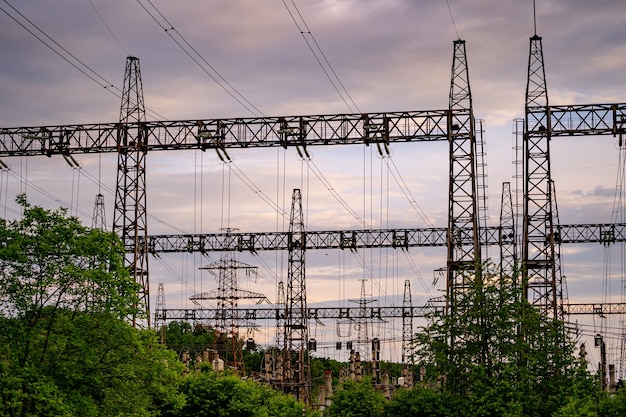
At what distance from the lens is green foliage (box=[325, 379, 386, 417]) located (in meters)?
51.4

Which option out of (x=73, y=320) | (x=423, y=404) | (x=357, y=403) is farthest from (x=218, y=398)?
(x=73, y=320)

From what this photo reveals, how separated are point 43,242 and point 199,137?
1560cm

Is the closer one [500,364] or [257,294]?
[500,364]

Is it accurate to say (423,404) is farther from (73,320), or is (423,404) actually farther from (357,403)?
(73,320)

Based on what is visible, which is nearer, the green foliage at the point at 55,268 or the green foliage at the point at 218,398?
the green foliage at the point at 55,268

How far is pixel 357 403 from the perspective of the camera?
51.7 m

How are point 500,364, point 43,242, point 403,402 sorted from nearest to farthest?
point 43,242 < point 500,364 < point 403,402

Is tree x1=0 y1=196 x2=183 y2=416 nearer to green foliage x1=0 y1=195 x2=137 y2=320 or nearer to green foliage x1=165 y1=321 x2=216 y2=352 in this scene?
green foliage x1=0 y1=195 x2=137 y2=320

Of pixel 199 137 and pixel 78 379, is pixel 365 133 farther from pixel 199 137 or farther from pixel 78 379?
pixel 78 379

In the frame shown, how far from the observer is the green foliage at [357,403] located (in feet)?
169

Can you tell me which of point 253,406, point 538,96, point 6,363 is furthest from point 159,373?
point 538,96

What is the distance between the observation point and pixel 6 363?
35.0m

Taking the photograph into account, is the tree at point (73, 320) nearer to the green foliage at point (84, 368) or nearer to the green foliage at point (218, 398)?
the green foliage at point (84, 368)

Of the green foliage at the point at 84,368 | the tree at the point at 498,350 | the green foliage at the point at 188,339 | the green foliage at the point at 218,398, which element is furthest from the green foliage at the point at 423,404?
the green foliage at the point at 188,339
